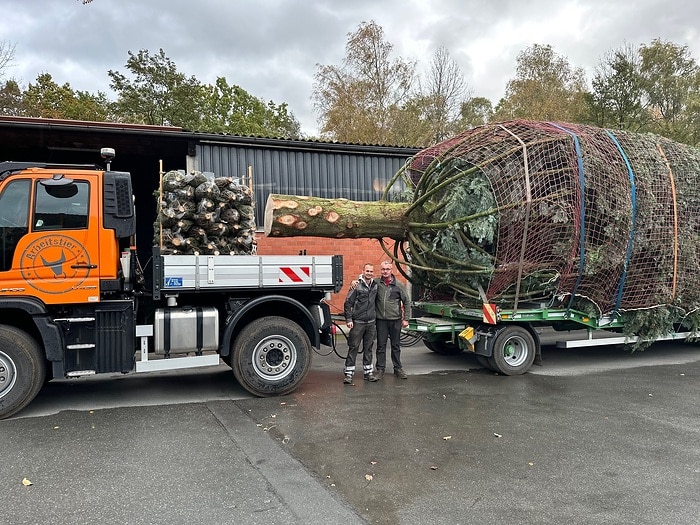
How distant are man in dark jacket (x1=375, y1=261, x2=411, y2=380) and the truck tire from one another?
14.6ft

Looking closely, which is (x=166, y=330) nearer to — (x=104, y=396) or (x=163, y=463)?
(x=104, y=396)

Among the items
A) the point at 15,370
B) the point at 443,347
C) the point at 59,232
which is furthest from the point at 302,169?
the point at 15,370

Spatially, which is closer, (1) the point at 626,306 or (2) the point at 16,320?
(2) the point at 16,320

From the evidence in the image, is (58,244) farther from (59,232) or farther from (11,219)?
(11,219)

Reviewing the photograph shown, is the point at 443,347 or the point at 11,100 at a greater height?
the point at 11,100

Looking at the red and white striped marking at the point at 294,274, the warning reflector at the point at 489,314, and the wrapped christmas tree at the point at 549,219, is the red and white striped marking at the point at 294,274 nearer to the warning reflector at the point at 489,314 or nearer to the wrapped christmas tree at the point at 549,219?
the wrapped christmas tree at the point at 549,219

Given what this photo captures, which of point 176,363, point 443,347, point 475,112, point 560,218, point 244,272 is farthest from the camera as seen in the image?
point 475,112

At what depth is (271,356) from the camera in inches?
269

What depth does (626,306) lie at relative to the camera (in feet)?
28.7

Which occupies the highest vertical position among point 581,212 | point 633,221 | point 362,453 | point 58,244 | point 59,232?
point 581,212

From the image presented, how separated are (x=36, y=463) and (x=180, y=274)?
246 centimetres

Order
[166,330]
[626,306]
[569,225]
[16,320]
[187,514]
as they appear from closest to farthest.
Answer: [187,514], [16,320], [166,330], [569,225], [626,306]

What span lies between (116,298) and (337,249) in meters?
7.23

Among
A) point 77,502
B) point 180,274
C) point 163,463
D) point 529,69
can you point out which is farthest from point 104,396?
point 529,69
